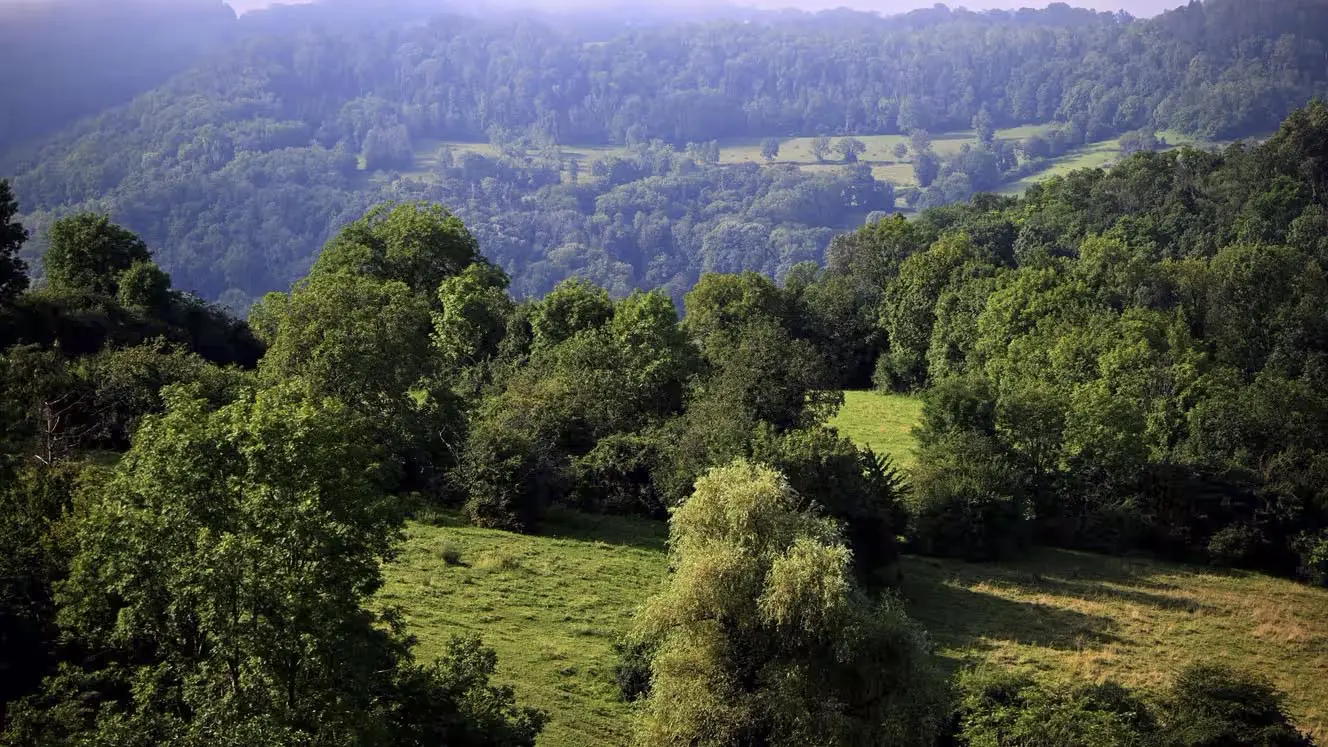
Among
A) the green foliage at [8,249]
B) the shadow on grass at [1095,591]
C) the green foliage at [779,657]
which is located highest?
the green foliage at [8,249]

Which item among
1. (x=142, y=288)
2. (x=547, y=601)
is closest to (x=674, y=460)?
(x=547, y=601)

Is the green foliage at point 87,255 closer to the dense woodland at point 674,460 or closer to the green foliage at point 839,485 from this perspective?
the dense woodland at point 674,460

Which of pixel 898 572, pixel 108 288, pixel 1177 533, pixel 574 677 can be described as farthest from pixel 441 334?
pixel 1177 533

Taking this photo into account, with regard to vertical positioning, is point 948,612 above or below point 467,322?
below

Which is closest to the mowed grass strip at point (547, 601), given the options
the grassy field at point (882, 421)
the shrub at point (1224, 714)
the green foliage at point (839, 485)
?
the green foliage at point (839, 485)

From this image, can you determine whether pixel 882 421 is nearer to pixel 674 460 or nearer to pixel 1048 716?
pixel 674 460
